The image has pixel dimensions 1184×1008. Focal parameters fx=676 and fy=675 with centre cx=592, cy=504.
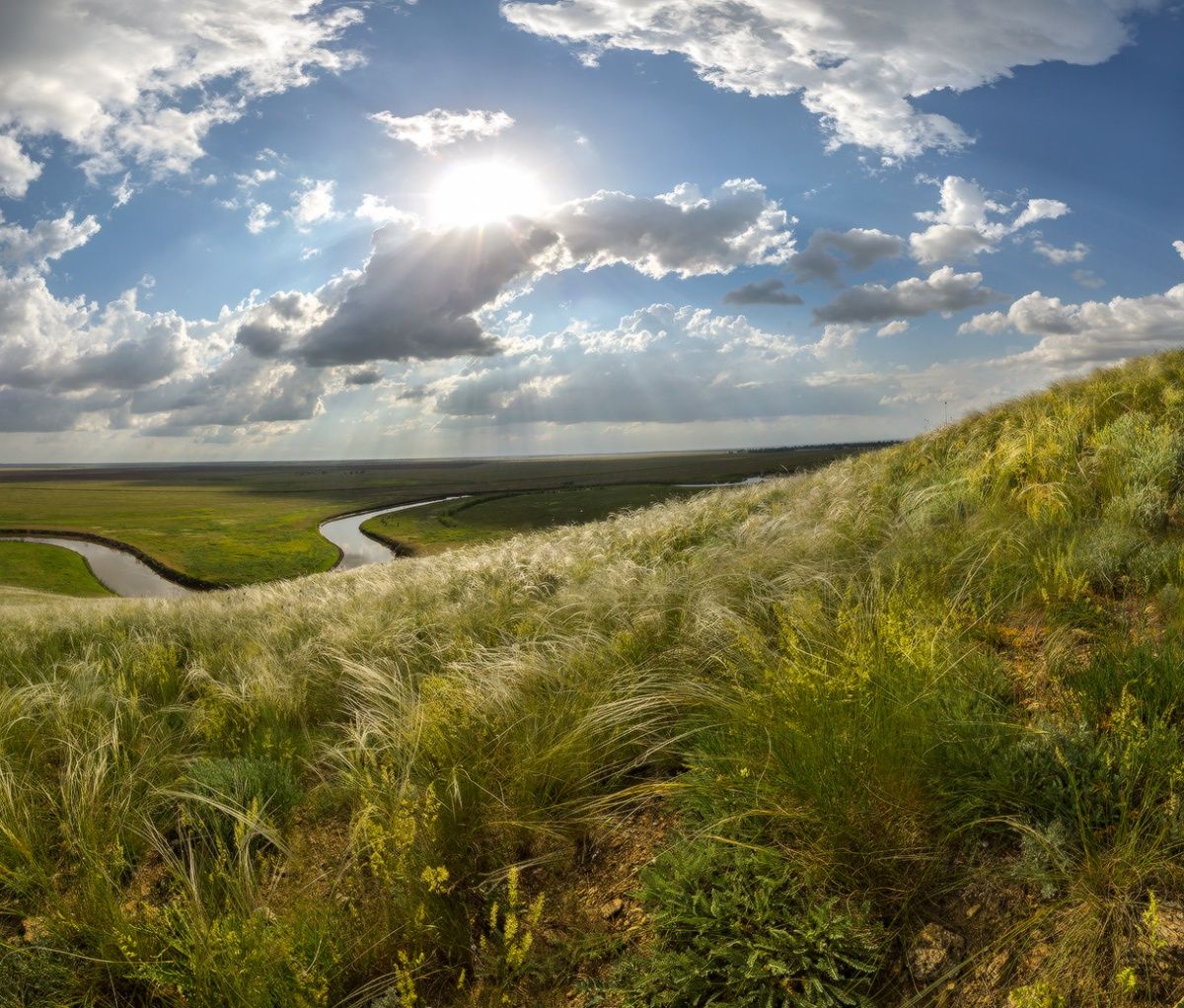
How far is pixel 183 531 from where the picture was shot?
358ft

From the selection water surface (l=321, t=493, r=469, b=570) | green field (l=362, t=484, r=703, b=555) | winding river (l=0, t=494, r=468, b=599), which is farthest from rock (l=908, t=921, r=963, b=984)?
green field (l=362, t=484, r=703, b=555)

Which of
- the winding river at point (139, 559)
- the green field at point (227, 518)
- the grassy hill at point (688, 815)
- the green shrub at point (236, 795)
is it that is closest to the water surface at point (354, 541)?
the winding river at point (139, 559)

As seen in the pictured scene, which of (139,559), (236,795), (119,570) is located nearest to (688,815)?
(236,795)

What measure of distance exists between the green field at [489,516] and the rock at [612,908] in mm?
79400

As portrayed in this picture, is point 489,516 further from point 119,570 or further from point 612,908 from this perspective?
point 612,908

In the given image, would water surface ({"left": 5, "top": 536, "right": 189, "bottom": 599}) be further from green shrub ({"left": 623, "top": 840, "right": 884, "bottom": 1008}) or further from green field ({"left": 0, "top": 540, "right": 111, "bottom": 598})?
green shrub ({"left": 623, "top": 840, "right": 884, "bottom": 1008})

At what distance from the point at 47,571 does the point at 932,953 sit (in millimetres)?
96821

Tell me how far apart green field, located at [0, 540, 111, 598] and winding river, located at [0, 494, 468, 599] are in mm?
1560

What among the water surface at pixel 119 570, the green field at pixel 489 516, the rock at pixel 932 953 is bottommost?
the water surface at pixel 119 570

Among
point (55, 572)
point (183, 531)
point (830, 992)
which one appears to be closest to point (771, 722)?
point (830, 992)

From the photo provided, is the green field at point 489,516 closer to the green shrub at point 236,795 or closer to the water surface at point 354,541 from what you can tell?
the water surface at point 354,541

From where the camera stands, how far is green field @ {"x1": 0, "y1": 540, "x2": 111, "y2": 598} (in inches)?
2699

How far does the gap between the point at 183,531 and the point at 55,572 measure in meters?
33.1

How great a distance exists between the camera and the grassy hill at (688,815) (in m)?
2.12
